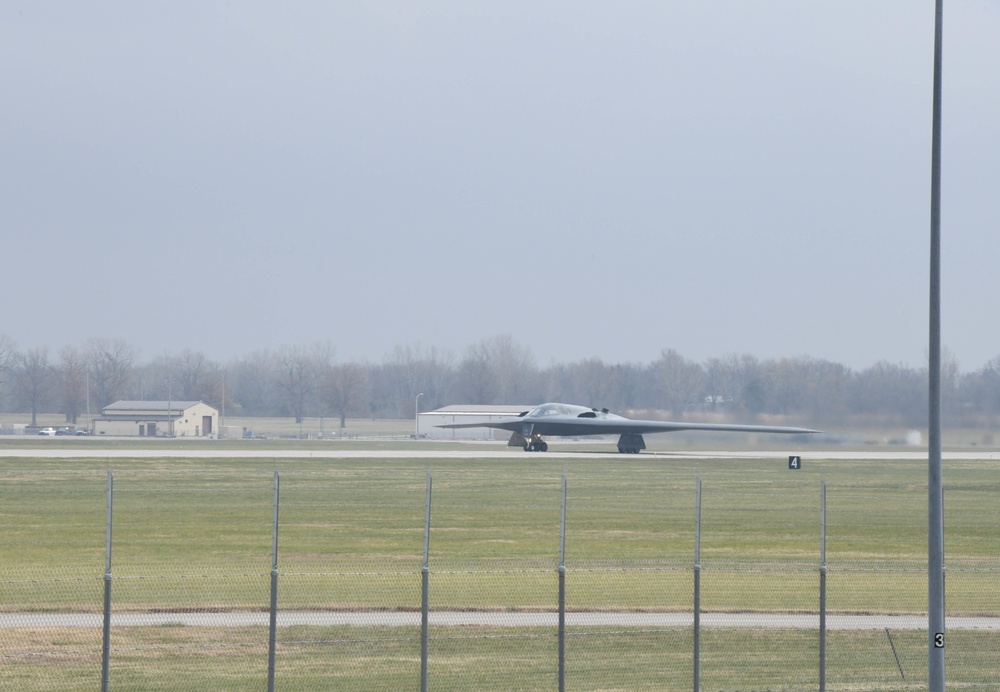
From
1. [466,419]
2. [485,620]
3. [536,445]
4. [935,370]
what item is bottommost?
[485,620]

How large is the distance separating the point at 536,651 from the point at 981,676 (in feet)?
18.2

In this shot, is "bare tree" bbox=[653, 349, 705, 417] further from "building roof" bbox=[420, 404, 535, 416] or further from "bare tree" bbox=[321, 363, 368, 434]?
"bare tree" bbox=[321, 363, 368, 434]

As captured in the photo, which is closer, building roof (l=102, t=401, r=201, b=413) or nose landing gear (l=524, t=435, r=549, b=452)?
nose landing gear (l=524, t=435, r=549, b=452)

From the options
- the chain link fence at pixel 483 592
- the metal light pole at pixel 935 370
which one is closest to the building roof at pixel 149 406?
the chain link fence at pixel 483 592

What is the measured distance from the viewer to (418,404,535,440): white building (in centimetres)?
12275

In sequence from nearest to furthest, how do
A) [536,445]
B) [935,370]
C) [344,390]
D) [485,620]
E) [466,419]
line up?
[935,370] → [485,620] → [536,445] → [466,419] → [344,390]

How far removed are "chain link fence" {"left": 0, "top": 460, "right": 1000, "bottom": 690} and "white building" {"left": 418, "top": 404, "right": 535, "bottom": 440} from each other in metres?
80.1

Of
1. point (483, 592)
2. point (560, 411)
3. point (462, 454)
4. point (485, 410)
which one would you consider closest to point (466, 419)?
point (485, 410)

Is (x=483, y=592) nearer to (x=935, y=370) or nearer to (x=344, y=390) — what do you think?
(x=935, y=370)

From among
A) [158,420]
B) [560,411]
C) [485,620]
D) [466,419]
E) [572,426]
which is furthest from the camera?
[158,420]

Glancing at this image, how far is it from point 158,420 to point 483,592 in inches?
4851

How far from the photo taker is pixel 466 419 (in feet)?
419

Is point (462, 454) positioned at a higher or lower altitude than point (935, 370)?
lower

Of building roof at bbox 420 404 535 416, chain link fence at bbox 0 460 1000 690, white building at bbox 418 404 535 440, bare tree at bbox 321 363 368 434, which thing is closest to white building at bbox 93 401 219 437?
bare tree at bbox 321 363 368 434
